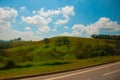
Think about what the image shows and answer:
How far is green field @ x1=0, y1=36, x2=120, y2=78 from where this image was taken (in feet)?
83.0

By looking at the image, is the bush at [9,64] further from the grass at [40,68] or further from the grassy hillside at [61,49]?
the grassy hillside at [61,49]

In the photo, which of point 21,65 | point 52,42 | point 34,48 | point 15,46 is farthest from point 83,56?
point 21,65

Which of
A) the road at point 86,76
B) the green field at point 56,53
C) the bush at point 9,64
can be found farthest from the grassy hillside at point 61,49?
the road at point 86,76

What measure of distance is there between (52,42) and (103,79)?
67.8ft

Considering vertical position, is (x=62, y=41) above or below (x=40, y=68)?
above

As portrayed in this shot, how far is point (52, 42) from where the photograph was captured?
3506 centimetres

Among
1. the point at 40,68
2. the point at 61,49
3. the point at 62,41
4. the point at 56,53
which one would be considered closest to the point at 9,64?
the point at 40,68

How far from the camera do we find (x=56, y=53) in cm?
3459

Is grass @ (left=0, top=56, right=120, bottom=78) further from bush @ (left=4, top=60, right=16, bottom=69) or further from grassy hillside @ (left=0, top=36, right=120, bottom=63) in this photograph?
grassy hillside @ (left=0, top=36, right=120, bottom=63)

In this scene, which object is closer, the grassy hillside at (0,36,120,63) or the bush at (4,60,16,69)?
the bush at (4,60,16,69)

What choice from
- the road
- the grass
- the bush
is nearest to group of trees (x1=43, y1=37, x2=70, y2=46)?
the grass

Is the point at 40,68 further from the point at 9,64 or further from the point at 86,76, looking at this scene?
the point at 86,76

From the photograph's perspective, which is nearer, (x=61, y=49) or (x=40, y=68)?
(x=40, y=68)

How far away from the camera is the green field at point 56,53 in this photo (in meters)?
25.3
